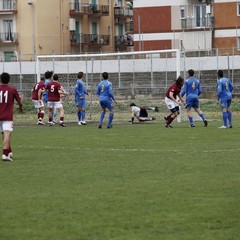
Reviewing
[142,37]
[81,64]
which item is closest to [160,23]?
[142,37]

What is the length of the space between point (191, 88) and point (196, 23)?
4197 centimetres

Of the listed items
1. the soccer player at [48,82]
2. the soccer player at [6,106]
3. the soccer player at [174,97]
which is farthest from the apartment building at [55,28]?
the soccer player at [6,106]

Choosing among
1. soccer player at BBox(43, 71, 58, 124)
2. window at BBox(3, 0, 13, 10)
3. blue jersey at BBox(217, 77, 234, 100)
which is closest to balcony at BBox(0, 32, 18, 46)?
window at BBox(3, 0, 13, 10)

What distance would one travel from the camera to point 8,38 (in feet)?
262

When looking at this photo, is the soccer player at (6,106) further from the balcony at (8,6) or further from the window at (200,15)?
the balcony at (8,6)

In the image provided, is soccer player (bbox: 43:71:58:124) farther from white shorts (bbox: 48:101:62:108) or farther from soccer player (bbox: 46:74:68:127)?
white shorts (bbox: 48:101:62:108)

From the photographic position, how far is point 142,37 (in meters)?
74.9

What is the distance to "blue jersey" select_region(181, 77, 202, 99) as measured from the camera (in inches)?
1262

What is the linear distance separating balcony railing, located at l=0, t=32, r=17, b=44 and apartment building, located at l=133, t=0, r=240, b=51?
10.7 m

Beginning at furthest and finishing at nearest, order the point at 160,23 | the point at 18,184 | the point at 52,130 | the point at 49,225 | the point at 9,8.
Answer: the point at 9,8, the point at 160,23, the point at 52,130, the point at 18,184, the point at 49,225

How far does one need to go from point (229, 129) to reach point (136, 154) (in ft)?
32.7

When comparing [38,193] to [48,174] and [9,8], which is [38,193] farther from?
[9,8]

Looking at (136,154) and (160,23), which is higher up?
(160,23)

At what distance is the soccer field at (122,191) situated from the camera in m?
10.8
